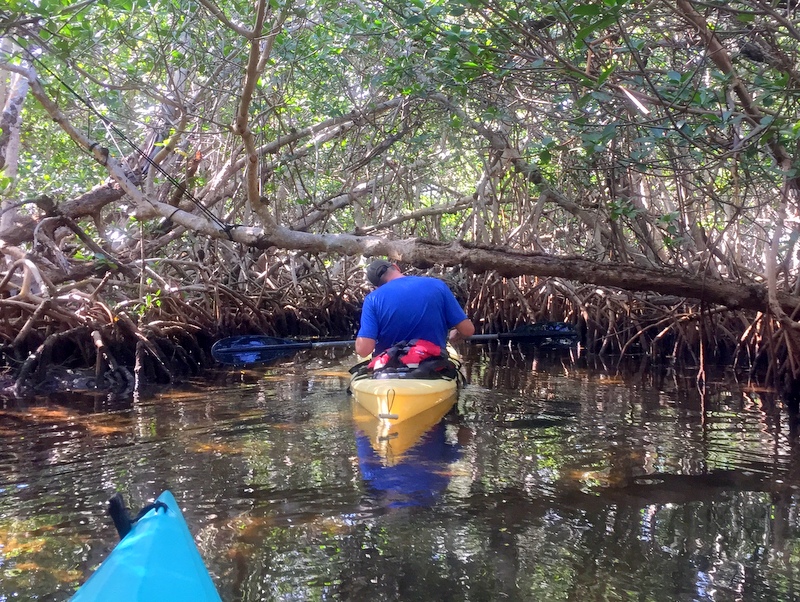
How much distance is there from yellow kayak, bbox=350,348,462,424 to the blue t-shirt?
365 millimetres

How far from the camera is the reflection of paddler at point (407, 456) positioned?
10.7 ft

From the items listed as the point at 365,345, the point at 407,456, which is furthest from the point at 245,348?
the point at 407,456

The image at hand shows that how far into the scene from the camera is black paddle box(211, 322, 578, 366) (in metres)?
7.26

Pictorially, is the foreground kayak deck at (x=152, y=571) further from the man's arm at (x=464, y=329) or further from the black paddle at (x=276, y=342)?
the black paddle at (x=276, y=342)

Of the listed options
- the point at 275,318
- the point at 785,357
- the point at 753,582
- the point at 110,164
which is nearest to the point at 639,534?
the point at 753,582

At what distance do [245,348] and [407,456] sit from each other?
12.4 feet

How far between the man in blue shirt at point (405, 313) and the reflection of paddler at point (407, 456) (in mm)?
539

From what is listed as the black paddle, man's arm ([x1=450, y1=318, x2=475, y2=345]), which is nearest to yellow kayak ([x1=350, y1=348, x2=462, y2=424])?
man's arm ([x1=450, y1=318, x2=475, y2=345])

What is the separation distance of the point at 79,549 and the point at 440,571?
1.33 metres

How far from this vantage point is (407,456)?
3.90 metres

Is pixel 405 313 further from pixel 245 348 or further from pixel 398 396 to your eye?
pixel 245 348

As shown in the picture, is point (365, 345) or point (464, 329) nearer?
point (365, 345)

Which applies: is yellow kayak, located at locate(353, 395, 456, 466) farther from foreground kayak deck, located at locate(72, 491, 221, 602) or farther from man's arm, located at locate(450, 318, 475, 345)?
foreground kayak deck, located at locate(72, 491, 221, 602)

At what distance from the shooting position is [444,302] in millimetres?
5312
